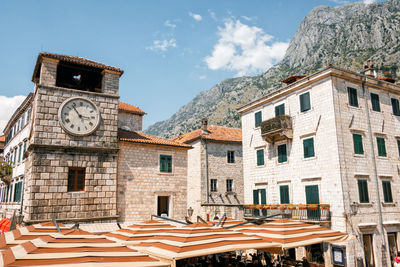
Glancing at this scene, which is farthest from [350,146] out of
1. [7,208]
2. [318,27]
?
[318,27]

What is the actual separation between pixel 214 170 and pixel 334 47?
8400cm

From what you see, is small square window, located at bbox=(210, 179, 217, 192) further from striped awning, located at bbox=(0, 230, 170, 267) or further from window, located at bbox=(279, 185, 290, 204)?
striped awning, located at bbox=(0, 230, 170, 267)

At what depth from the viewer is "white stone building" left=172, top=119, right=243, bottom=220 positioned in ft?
101

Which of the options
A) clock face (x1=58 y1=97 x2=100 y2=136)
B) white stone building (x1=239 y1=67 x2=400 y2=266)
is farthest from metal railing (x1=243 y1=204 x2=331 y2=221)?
clock face (x1=58 y1=97 x2=100 y2=136)

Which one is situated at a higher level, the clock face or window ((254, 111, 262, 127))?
window ((254, 111, 262, 127))

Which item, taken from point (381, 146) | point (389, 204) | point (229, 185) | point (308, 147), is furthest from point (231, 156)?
point (389, 204)

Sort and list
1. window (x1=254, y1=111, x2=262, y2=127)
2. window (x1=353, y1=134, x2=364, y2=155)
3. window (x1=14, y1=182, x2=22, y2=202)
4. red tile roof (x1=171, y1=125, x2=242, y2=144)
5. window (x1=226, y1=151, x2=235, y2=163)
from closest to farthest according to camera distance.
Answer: window (x1=353, y1=134, x2=364, y2=155), window (x1=14, y1=182, x2=22, y2=202), window (x1=254, y1=111, x2=262, y2=127), red tile roof (x1=171, y1=125, x2=242, y2=144), window (x1=226, y1=151, x2=235, y2=163)

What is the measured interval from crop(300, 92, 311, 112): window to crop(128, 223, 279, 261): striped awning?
A: 1414 cm

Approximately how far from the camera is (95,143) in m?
18.9

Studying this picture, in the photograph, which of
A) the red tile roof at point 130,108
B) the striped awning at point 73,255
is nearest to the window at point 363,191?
the striped awning at point 73,255

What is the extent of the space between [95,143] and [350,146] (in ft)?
56.1

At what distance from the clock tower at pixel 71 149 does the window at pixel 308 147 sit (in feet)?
44.1

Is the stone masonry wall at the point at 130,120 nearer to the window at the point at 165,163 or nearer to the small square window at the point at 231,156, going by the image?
the small square window at the point at 231,156

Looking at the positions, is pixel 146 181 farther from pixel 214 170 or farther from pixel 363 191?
pixel 363 191
